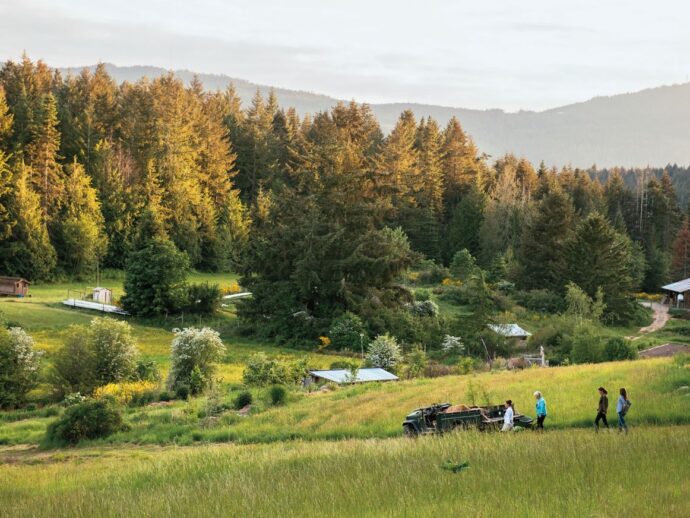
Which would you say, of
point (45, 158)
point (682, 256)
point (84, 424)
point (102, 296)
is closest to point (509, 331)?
point (84, 424)

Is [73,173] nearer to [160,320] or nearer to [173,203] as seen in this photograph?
Result: [173,203]

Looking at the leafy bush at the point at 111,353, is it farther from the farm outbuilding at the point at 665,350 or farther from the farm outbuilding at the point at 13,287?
the farm outbuilding at the point at 665,350

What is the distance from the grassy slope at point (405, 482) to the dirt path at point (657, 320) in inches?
1624

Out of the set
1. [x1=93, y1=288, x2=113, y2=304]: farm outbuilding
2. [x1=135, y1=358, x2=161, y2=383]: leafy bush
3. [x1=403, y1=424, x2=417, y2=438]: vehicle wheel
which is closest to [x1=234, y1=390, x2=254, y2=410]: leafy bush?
[x1=135, y1=358, x2=161, y2=383]: leafy bush

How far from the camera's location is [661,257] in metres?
84.9

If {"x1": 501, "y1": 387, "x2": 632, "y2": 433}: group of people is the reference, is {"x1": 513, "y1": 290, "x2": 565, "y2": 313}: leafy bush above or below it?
below

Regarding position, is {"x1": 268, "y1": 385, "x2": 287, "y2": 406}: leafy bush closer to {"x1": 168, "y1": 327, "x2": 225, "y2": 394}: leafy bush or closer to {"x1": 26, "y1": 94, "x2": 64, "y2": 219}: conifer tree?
{"x1": 168, "y1": 327, "x2": 225, "y2": 394}: leafy bush

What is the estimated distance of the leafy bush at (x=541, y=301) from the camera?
201 ft

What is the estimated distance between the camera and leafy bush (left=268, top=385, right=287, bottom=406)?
28.0 m

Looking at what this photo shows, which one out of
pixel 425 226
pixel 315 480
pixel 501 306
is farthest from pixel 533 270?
pixel 315 480

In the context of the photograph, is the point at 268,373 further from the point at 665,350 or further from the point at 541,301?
the point at 541,301

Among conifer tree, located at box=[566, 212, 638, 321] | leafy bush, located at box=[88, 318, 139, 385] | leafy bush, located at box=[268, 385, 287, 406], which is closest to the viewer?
leafy bush, located at box=[268, 385, 287, 406]

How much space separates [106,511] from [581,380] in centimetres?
1704

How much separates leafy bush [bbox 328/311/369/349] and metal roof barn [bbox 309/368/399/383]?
1021 centimetres
